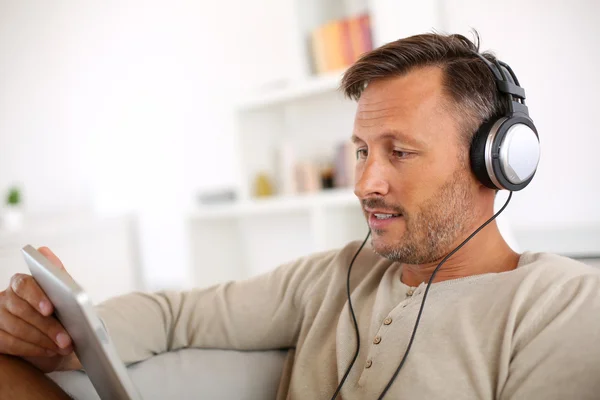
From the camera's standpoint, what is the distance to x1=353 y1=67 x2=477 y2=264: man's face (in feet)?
3.23

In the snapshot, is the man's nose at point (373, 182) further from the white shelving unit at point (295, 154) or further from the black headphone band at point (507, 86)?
the white shelving unit at point (295, 154)

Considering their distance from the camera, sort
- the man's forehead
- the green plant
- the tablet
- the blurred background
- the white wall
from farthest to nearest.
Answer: the white wall < the green plant < the blurred background < the man's forehead < the tablet

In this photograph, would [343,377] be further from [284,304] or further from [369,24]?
[369,24]

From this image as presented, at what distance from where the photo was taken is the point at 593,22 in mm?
1940

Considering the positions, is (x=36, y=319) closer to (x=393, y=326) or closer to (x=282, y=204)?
(x=393, y=326)

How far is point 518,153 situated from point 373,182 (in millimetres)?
244

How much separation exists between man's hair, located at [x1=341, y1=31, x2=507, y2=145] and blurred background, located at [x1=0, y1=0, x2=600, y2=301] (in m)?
0.61

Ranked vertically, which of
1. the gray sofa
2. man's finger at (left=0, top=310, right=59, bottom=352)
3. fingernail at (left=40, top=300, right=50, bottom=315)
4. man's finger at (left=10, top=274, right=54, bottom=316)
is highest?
man's finger at (left=10, top=274, right=54, bottom=316)

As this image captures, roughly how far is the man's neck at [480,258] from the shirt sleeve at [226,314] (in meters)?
0.27

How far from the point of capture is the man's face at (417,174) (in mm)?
983

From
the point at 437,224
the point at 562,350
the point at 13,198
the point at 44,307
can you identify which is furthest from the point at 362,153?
the point at 13,198

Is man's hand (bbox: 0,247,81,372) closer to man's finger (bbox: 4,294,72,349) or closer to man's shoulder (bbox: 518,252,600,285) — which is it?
man's finger (bbox: 4,294,72,349)

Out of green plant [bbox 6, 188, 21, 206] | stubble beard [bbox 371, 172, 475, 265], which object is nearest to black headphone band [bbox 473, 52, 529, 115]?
stubble beard [bbox 371, 172, 475, 265]

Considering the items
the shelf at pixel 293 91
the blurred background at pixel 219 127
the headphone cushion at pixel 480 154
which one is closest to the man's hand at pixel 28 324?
the headphone cushion at pixel 480 154
